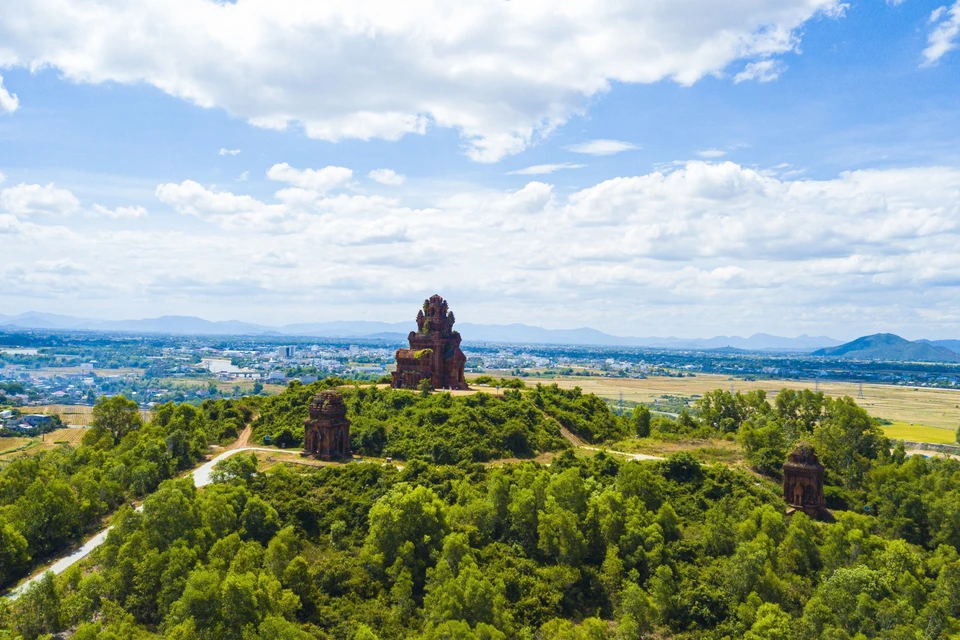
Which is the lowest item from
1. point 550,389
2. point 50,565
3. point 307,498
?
point 50,565

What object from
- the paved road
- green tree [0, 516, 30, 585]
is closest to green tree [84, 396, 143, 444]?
the paved road

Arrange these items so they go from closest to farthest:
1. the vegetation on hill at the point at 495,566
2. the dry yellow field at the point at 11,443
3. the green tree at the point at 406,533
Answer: the vegetation on hill at the point at 495,566 → the green tree at the point at 406,533 → the dry yellow field at the point at 11,443

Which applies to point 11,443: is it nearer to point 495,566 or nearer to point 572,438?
point 572,438

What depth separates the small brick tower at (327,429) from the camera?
60594 millimetres

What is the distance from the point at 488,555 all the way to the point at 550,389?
42.0 m

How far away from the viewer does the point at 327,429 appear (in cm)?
6059

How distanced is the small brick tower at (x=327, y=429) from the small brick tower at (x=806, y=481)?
120ft

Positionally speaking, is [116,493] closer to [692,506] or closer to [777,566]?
[692,506]

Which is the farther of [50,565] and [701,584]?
[50,565]

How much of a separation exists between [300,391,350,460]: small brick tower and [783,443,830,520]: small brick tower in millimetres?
36584

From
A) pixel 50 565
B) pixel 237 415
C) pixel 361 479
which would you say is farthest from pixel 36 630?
pixel 237 415

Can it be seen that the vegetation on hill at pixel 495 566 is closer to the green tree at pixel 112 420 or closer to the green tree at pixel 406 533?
the green tree at pixel 406 533

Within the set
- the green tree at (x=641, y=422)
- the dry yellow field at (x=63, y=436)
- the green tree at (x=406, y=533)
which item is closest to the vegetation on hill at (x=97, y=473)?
the green tree at (x=406, y=533)

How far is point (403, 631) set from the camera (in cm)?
3691
